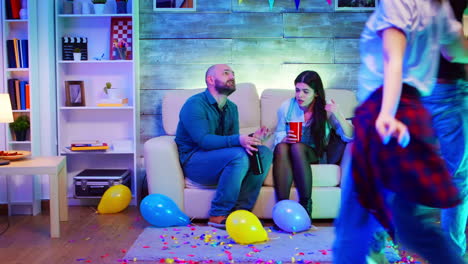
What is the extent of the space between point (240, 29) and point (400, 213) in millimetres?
2971

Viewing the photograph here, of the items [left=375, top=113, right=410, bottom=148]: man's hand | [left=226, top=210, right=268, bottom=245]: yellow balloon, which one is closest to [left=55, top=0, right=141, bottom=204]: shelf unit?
[left=226, top=210, right=268, bottom=245]: yellow balloon

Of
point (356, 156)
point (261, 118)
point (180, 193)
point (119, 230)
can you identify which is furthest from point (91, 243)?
point (356, 156)

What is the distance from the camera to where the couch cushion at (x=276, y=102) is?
3609 mm

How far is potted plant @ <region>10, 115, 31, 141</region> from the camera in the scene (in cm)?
356

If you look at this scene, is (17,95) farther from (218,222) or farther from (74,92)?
(218,222)

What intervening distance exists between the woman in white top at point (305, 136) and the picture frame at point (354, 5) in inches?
37.4

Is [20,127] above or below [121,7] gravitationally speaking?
below

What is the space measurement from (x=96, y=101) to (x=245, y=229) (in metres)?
1.98

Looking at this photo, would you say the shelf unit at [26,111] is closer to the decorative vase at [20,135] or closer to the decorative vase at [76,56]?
the decorative vase at [20,135]

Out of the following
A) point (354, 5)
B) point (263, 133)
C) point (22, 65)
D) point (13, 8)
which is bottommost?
point (263, 133)

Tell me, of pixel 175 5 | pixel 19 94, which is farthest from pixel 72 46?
pixel 175 5

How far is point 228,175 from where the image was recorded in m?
2.98

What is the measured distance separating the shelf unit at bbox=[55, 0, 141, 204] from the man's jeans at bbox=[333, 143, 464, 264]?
9.15 feet

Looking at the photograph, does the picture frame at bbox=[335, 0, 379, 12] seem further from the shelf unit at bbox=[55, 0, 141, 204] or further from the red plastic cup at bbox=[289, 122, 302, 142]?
the shelf unit at bbox=[55, 0, 141, 204]
